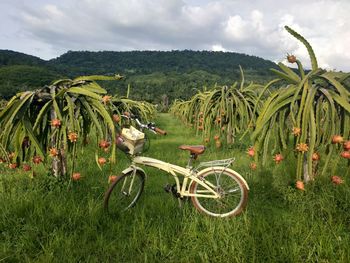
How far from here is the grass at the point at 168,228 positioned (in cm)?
302

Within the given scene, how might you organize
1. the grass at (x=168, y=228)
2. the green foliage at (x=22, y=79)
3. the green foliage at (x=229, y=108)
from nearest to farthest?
the grass at (x=168, y=228), the green foliage at (x=229, y=108), the green foliage at (x=22, y=79)

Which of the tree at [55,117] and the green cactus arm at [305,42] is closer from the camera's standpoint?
the tree at [55,117]

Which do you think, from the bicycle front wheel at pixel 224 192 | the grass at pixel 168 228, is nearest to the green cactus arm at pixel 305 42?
the grass at pixel 168 228

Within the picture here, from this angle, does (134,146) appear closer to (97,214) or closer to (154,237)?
(97,214)

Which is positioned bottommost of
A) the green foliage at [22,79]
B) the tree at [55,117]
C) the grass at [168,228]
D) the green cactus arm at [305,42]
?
the grass at [168,228]

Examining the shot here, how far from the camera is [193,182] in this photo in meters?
4.20

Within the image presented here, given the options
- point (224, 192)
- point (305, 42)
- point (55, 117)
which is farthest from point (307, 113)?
point (55, 117)

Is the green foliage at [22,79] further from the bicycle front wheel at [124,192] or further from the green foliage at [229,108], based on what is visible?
the bicycle front wheel at [124,192]

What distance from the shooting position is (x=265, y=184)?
17.1 feet

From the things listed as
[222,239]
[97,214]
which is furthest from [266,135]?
[97,214]

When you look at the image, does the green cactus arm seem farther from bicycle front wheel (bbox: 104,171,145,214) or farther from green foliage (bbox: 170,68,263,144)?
green foliage (bbox: 170,68,263,144)

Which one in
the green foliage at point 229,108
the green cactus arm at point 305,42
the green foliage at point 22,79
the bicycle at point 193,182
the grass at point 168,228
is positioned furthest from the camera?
the green foliage at point 22,79

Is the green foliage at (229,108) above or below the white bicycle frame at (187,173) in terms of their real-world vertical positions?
above

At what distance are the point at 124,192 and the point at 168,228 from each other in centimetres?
109
